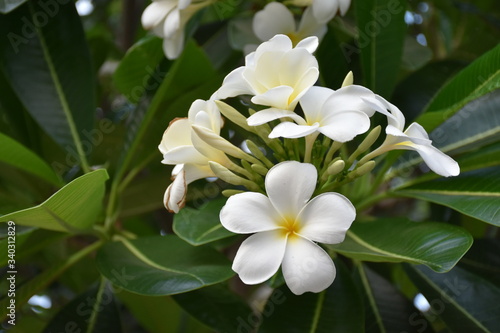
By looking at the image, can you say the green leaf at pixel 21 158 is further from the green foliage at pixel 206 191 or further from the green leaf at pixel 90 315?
the green leaf at pixel 90 315

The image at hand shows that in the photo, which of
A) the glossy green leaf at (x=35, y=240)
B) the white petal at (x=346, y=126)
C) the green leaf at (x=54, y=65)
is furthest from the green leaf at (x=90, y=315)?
the white petal at (x=346, y=126)

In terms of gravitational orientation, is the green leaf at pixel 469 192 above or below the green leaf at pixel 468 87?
below

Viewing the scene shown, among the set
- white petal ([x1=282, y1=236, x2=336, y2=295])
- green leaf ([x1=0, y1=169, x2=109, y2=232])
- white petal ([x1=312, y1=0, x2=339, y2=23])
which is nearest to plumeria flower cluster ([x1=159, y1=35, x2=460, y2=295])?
white petal ([x1=282, y1=236, x2=336, y2=295])

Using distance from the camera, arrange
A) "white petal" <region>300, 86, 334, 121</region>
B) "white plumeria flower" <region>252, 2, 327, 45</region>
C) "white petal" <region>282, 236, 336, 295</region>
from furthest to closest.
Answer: "white plumeria flower" <region>252, 2, 327, 45</region>
"white petal" <region>300, 86, 334, 121</region>
"white petal" <region>282, 236, 336, 295</region>

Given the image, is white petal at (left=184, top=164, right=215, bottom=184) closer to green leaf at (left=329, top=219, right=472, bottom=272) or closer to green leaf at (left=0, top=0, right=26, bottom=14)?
green leaf at (left=329, top=219, right=472, bottom=272)

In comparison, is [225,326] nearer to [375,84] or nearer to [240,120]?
[240,120]

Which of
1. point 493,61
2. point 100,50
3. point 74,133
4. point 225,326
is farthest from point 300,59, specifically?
point 100,50
